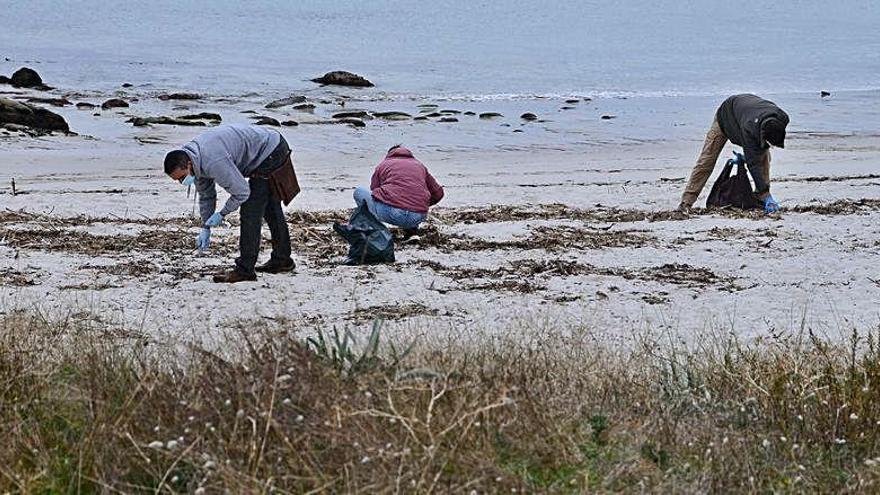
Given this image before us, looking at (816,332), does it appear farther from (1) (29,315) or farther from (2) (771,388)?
(1) (29,315)

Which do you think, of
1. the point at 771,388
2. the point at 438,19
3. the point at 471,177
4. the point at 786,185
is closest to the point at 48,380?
the point at 771,388

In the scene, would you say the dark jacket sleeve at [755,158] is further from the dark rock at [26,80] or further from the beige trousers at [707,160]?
the dark rock at [26,80]

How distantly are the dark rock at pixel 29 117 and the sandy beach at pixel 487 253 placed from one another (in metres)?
1.98

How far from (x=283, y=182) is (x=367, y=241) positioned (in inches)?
37.3

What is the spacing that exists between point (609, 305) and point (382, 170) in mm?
2773

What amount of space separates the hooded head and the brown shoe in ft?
18.1

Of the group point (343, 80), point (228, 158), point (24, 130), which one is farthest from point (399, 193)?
point (343, 80)

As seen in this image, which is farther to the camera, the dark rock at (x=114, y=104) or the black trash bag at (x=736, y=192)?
the dark rock at (x=114, y=104)

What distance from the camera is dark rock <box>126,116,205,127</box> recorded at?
76.6ft

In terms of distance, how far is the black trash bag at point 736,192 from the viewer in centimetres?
1183

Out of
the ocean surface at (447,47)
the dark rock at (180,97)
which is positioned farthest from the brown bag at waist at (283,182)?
the ocean surface at (447,47)

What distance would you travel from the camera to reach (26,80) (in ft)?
101

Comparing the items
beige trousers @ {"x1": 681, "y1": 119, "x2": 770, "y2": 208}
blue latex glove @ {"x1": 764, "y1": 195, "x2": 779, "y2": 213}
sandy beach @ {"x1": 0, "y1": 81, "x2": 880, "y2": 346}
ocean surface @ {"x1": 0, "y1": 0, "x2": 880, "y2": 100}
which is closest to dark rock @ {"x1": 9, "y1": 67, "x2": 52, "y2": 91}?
ocean surface @ {"x1": 0, "y1": 0, "x2": 880, "y2": 100}

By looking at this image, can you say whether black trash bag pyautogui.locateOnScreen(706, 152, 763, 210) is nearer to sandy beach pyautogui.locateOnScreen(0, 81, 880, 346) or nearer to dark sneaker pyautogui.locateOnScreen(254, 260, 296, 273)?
sandy beach pyautogui.locateOnScreen(0, 81, 880, 346)
